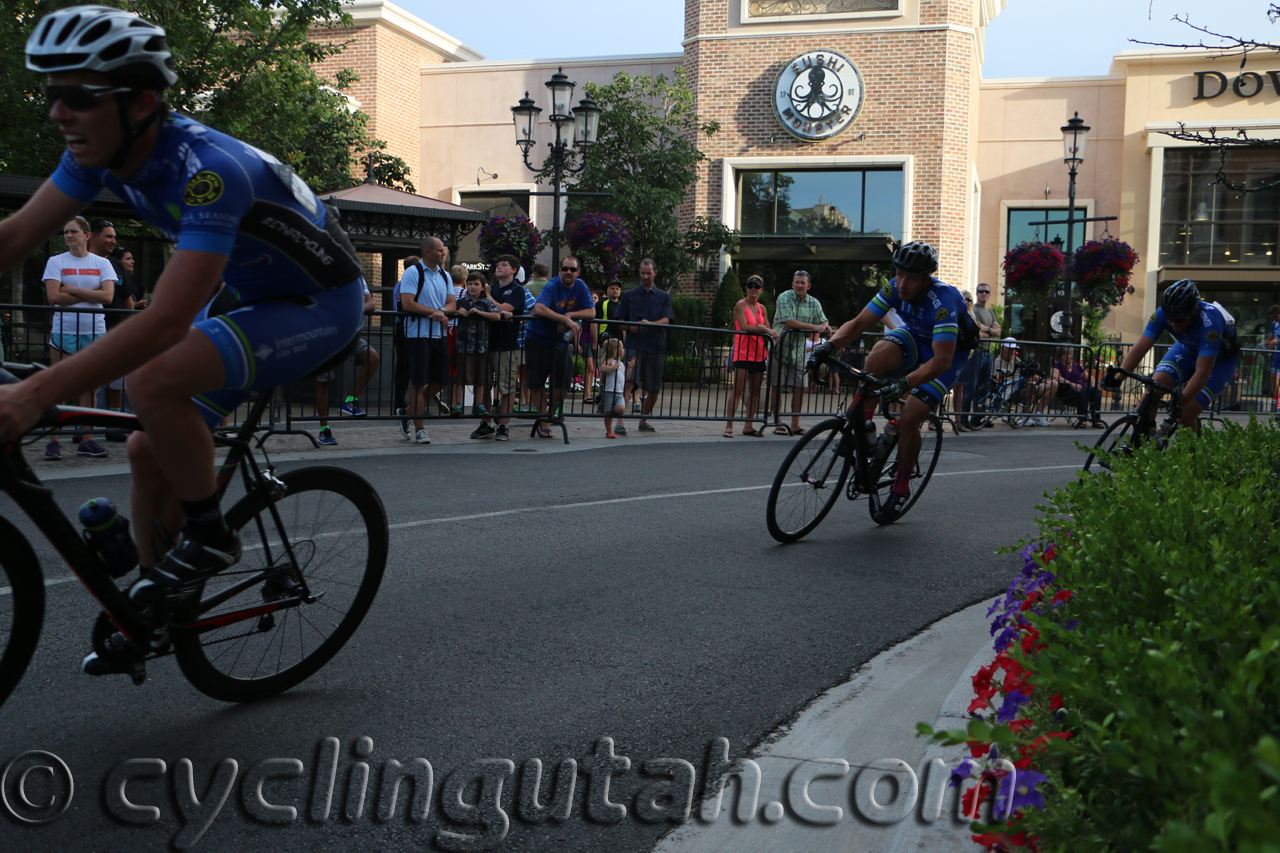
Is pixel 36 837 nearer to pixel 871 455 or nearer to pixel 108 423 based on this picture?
pixel 108 423

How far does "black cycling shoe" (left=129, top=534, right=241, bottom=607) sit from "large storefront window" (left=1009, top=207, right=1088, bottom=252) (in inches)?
1249

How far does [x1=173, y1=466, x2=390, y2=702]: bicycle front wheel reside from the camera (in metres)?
3.52

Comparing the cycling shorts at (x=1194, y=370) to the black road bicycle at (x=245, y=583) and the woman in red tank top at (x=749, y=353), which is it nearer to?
the woman in red tank top at (x=749, y=353)

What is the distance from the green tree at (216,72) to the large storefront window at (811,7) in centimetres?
1243

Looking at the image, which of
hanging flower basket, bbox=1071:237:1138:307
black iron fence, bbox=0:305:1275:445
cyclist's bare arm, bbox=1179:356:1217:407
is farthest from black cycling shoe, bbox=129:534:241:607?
hanging flower basket, bbox=1071:237:1138:307

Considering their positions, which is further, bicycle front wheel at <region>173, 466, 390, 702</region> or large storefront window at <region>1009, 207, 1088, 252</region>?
large storefront window at <region>1009, 207, 1088, 252</region>

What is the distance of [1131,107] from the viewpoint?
31.2 meters

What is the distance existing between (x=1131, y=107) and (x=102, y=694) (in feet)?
108

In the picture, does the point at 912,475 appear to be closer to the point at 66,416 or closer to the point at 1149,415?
the point at 1149,415

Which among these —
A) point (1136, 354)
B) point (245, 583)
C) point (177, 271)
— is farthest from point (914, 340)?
point (177, 271)

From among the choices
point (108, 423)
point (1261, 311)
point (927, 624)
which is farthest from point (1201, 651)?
point (1261, 311)

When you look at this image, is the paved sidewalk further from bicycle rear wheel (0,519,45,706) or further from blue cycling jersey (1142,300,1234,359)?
blue cycling jersey (1142,300,1234,359)

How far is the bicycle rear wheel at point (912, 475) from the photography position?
764cm

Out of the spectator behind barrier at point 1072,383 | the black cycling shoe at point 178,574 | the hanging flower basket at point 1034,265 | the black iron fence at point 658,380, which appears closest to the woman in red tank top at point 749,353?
the black iron fence at point 658,380
